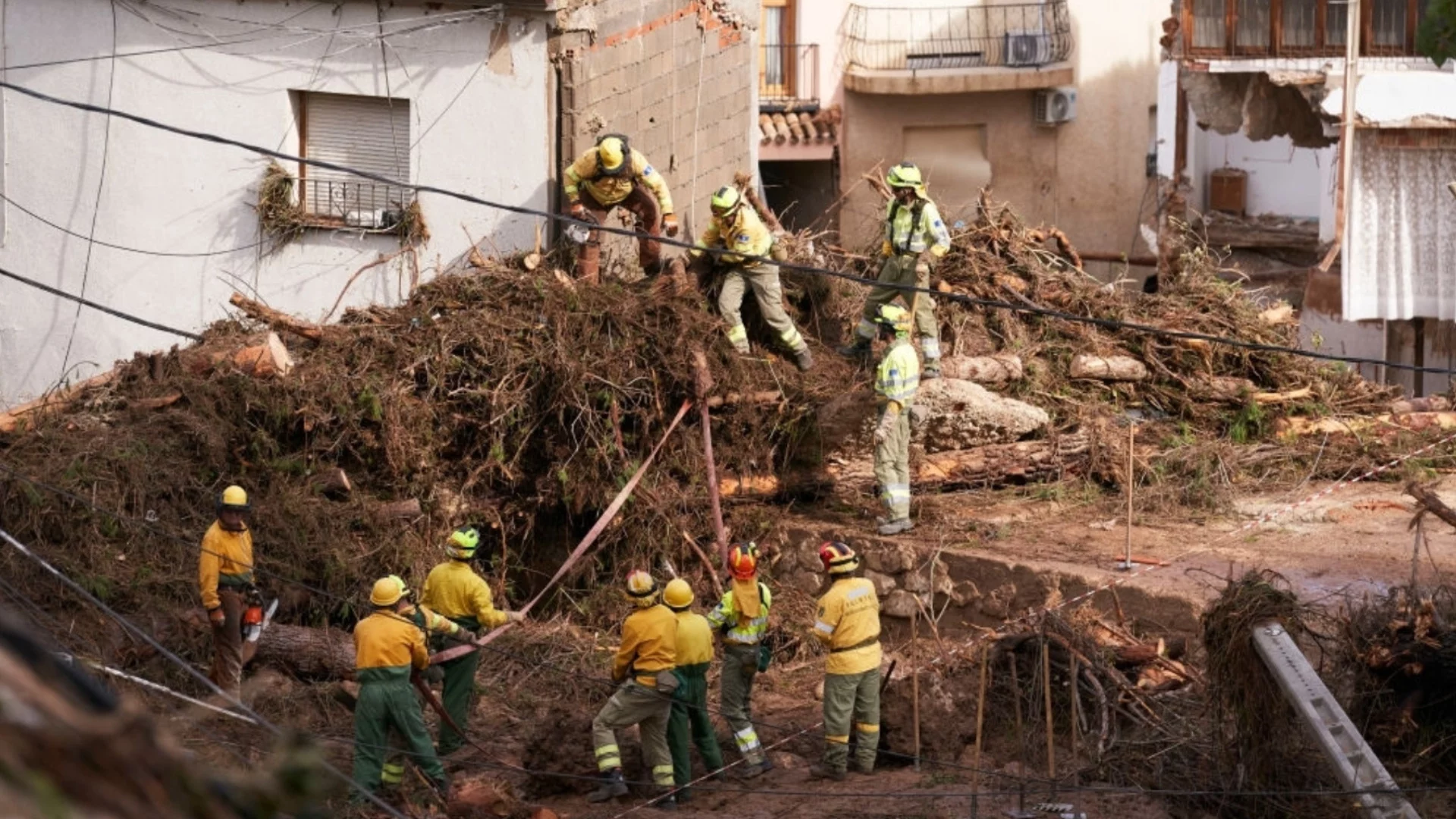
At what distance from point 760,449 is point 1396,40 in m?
8.71

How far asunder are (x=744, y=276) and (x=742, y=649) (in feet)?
14.3

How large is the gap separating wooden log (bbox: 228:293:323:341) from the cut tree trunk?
2797mm

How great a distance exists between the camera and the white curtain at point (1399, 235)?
1881cm

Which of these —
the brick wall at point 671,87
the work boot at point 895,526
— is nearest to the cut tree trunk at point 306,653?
the work boot at point 895,526

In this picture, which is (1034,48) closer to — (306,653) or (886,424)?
(886,424)

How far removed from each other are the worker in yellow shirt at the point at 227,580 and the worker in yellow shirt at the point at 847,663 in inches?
152

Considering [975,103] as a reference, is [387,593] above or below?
below

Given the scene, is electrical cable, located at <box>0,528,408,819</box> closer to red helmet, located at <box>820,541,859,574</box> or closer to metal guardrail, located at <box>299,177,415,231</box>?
red helmet, located at <box>820,541,859,574</box>

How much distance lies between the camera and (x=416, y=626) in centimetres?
1147

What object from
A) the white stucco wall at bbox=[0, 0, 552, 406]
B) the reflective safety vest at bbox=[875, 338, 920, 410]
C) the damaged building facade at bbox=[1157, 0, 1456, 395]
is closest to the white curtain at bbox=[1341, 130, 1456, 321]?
the damaged building facade at bbox=[1157, 0, 1456, 395]

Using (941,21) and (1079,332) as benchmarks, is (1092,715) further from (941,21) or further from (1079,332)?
(941,21)

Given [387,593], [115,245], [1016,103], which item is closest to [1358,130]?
[1016,103]

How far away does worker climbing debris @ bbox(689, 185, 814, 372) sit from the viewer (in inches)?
608

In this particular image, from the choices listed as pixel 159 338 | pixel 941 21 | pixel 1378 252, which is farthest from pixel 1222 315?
pixel 941 21
